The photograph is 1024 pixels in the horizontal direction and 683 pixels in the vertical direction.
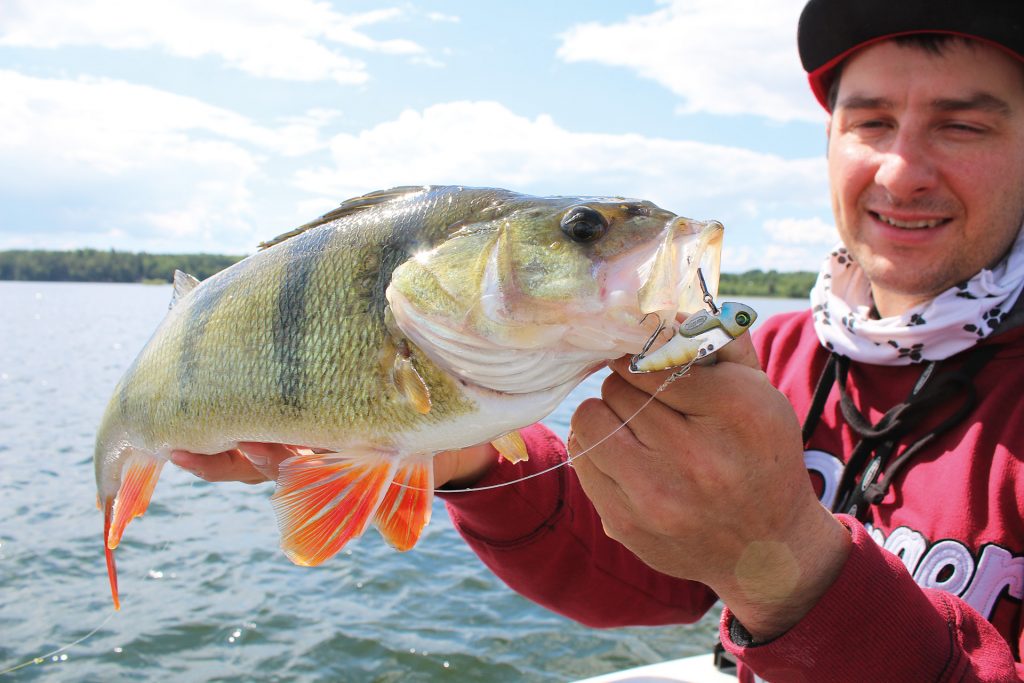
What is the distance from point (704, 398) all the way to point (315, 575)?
7.00 m

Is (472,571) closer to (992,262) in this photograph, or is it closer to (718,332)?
(992,262)

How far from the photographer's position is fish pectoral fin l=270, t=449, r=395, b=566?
5.58ft

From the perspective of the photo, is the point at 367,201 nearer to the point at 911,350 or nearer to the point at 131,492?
the point at 131,492

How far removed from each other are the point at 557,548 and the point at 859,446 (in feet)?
3.67

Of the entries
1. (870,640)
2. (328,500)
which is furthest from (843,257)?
(328,500)

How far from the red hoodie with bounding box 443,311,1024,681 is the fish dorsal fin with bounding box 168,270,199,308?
1.11 metres

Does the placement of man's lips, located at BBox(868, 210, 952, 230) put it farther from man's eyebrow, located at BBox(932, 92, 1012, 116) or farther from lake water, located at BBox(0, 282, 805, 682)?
lake water, located at BBox(0, 282, 805, 682)

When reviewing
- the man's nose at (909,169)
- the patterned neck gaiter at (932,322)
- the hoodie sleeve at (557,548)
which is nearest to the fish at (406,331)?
the hoodie sleeve at (557,548)

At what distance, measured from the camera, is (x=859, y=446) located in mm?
2568

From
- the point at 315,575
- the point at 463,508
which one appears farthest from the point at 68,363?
the point at 463,508

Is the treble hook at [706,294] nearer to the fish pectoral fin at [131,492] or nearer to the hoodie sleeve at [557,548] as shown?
the hoodie sleeve at [557,548]

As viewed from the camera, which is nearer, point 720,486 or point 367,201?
point 720,486

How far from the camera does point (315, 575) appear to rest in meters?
7.56

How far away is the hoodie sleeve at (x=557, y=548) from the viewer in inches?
99.5
